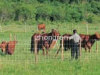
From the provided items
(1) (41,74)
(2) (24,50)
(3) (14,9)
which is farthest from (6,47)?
(3) (14,9)

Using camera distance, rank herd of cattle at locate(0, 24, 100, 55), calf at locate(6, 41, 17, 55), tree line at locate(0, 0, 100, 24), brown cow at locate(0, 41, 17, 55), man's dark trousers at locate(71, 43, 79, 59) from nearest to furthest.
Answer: man's dark trousers at locate(71, 43, 79, 59) < calf at locate(6, 41, 17, 55) < brown cow at locate(0, 41, 17, 55) < herd of cattle at locate(0, 24, 100, 55) < tree line at locate(0, 0, 100, 24)

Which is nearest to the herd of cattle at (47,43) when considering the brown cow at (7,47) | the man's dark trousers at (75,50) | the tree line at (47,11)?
the brown cow at (7,47)

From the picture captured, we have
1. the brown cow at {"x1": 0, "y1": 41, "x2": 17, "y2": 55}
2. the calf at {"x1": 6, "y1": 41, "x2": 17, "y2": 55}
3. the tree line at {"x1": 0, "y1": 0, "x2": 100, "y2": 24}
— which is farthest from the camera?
the tree line at {"x1": 0, "y1": 0, "x2": 100, "y2": 24}

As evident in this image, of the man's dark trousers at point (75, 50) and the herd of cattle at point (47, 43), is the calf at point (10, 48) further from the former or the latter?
the man's dark trousers at point (75, 50)

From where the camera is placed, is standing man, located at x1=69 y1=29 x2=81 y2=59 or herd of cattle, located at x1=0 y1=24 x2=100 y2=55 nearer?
standing man, located at x1=69 y1=29 x2=81 y2=59

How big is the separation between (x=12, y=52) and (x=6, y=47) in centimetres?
106

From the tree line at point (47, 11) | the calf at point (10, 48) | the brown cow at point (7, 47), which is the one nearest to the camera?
the calf at point (10, 48)

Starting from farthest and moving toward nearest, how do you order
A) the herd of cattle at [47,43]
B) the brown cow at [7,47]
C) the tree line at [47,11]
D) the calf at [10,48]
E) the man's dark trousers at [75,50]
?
the tree line at [47,11] → the herd of cattle at [47,43] → the brown cow at [7,47] → the calf at [10,48] → the man's dark trousers at [75,50]

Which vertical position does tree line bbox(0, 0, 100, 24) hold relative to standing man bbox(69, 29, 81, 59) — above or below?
above

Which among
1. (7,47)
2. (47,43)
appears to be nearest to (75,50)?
(47,43)

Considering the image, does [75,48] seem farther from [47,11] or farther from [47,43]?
[47,11]

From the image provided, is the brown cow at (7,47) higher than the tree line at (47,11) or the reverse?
the reverse

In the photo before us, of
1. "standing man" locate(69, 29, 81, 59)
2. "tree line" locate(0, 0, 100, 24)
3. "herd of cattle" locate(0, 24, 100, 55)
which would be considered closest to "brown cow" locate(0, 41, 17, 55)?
"herd of cattle" locate(0, 24, 100, 55)

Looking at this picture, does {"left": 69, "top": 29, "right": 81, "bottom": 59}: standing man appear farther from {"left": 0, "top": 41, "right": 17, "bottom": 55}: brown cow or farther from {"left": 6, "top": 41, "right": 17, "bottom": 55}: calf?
{"left": 0, "top": 41, "right": 17, "bottom": 55}: brown cow
